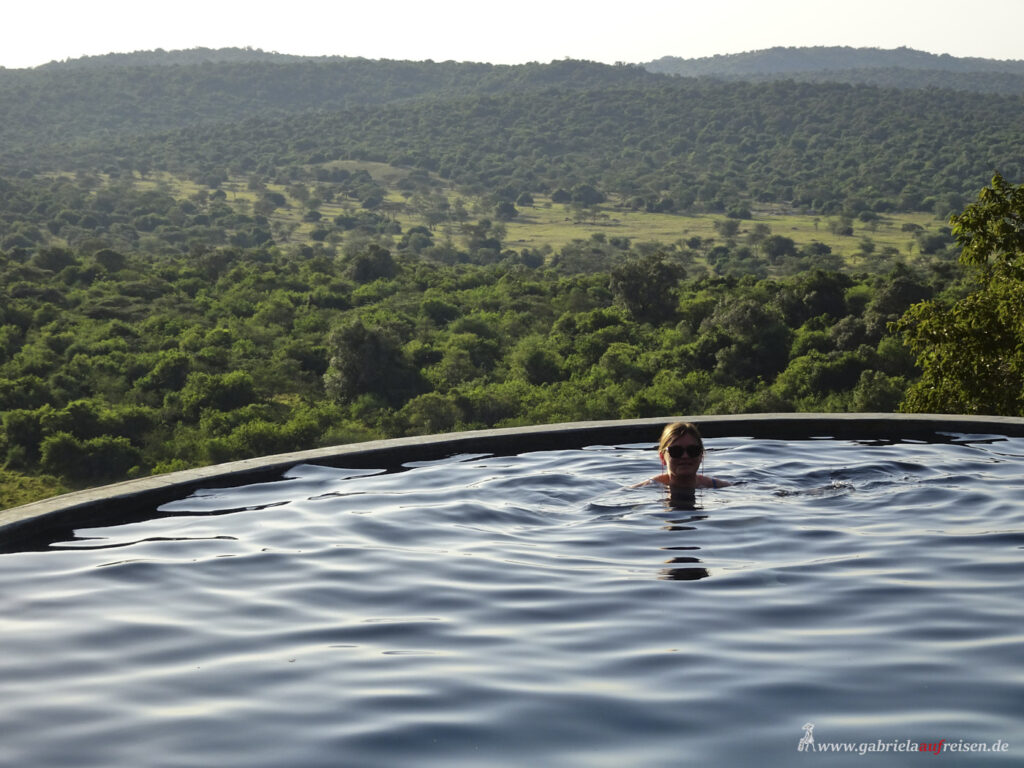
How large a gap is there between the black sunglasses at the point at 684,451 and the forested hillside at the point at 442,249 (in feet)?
21.4

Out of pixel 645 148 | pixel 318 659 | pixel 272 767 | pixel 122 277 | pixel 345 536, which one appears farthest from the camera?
pixel 645 148

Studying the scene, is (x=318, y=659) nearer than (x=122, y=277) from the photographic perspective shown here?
Yes

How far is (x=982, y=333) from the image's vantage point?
39.9 ft

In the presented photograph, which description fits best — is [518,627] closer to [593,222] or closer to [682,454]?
[682,454]

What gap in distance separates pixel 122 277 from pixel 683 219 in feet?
172

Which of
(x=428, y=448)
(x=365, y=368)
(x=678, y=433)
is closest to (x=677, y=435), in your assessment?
(x=678, y=433)

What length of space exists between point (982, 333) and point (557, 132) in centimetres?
10581

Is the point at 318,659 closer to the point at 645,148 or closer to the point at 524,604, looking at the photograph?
the point at 524,604

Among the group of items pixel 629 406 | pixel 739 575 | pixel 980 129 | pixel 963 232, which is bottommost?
pixel 629 406

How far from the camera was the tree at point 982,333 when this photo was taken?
12.0 meters

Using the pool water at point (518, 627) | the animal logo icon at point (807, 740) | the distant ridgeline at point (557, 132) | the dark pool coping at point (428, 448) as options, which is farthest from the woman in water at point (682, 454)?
the distant ridgeline at point (557, 132)

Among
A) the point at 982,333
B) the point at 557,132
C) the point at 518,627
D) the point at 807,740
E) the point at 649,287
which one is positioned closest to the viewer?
the point at 807,740

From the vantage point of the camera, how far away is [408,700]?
11.8ft

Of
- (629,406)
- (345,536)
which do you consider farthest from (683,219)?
(345,536)
